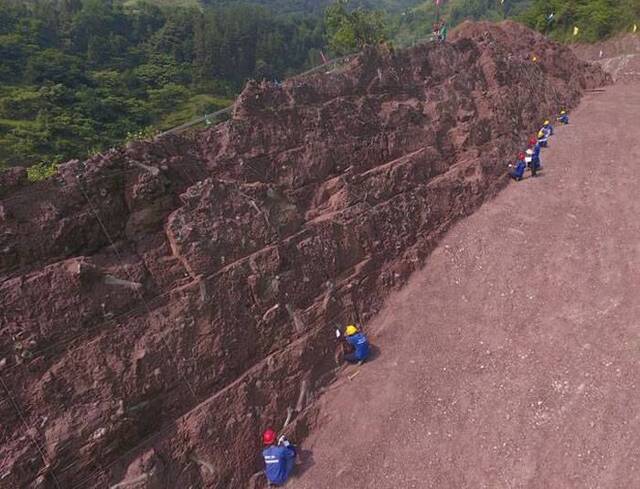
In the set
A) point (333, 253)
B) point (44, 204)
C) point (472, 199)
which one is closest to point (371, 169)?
point (333, 253)

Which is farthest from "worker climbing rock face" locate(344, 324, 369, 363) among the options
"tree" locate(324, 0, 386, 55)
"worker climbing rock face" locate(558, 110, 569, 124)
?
"tree" locate(324, 0, 386, 55)

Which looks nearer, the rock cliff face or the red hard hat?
the rock cliff face

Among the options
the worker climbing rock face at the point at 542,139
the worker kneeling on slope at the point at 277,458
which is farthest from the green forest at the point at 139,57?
the worker kneeling on slope at the point at 277,458

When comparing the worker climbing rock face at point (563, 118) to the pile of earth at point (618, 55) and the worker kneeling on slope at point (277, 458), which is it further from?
the worker kneeling on slope at point (277, 458)

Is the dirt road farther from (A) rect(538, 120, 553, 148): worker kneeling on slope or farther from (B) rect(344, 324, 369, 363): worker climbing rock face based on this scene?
(A) rect(538, 120, 553, 148): worker kneeling on slope

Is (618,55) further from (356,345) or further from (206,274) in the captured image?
(206,274)

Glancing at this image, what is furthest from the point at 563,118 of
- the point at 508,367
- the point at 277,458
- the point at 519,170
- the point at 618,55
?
the point at 618,55
